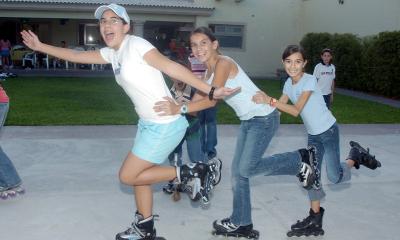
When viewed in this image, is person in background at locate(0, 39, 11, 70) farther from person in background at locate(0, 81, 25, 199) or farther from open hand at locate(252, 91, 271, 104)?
open hand at locate(252, 91, 271, 104)

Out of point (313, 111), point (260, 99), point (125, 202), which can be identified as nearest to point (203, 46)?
point (260, 99)

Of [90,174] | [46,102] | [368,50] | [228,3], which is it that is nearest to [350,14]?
[368,50]

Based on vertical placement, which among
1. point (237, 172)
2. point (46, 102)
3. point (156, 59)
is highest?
point (156, 59)

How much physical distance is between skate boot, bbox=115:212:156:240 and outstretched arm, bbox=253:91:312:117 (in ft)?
4.23

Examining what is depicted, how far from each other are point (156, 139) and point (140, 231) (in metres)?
0.79

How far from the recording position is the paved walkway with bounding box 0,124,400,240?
177 inches

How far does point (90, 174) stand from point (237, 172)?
261 centimetres

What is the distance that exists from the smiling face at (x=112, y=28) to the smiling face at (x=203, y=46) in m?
0.62

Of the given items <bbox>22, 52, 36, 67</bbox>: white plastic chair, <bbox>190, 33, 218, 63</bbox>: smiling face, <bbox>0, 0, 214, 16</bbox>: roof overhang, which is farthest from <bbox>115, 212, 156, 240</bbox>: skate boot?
<bbox>22, 52, 36, 67</bbox>: white plastic chair

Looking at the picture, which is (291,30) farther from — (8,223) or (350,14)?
(8,223)

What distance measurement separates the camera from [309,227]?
443 centimetres

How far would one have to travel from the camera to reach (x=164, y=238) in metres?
4.27

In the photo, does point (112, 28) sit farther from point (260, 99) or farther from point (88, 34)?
point (88, 34)

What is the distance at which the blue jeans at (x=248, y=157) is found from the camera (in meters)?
4.16
